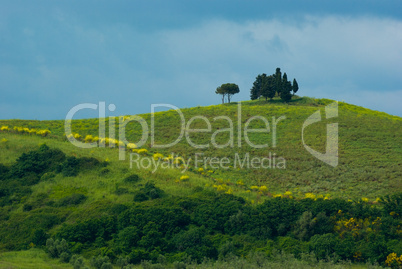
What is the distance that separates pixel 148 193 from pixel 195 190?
3.91 metres

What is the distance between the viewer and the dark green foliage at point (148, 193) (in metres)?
34.2

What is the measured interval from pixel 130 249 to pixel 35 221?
27.4 feet

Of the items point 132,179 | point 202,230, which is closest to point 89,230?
point 202,230

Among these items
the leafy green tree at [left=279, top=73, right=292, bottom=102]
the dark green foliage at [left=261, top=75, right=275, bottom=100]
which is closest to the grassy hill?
the leafy green tree at [left=279, top=73, right=292, bottom=102]

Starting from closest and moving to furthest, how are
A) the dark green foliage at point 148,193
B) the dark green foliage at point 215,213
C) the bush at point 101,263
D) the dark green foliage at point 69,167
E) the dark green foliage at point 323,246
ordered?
the bush at point 101,263 < the dark green foliage at point 323,246 < the dark green foliage at point 215,213 < the dark green foliage at point 148,193 < the dark green foliage at point 69,167

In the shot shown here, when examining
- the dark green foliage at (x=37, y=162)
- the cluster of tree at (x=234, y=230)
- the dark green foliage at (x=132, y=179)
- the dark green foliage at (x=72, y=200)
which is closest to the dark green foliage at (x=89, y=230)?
the cluster of tree at (x=234, y=230)

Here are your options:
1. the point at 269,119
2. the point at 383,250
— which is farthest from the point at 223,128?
the point at 383,250

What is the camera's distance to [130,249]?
26.4 metres

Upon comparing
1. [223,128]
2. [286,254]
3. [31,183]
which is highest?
[223,128]

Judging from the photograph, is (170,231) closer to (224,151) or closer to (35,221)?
(35,221)

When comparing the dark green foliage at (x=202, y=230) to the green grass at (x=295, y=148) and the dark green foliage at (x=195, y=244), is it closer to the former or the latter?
the dark green foliage at (x=195, y=244)

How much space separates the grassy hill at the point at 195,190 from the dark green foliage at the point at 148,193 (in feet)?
0.28

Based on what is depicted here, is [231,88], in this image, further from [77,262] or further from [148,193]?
[77,262]

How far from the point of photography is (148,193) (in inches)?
1382
